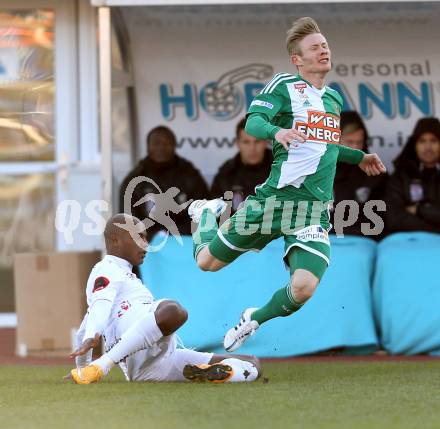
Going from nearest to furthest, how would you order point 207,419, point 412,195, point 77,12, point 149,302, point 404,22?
point 207,419, point 149,302, point 412,195, point 404,22, point 77,12

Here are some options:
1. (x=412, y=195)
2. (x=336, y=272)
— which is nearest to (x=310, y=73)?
(x=336, y=272)

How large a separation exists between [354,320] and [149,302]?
2.55m

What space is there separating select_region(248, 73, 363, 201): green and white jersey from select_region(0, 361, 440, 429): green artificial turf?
110 cm

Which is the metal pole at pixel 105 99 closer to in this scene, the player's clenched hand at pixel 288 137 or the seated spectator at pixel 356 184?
the seated spectator at pixel 356 184

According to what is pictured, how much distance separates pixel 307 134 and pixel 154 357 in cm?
150

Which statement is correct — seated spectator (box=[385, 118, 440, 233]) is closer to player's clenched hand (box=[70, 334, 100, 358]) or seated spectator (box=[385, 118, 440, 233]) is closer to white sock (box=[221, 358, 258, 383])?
white sock (box=[221, 358, 258, 383])

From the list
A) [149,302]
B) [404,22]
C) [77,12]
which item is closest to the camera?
[149,302]

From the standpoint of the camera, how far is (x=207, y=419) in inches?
194

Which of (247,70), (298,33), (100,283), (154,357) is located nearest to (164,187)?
(247,70)

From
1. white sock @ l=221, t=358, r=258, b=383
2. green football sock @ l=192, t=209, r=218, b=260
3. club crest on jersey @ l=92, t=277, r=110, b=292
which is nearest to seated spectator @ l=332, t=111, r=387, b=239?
green football sock @ l=192, t=209, r=218, b=260

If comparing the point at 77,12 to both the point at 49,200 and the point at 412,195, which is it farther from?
the point at 412,195

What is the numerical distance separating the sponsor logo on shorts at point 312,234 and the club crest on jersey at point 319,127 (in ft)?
1.62

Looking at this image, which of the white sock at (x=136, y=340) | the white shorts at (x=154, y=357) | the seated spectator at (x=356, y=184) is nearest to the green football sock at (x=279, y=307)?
the white shorts at (x=154, y=357)

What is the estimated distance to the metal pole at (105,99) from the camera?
8.59 m
